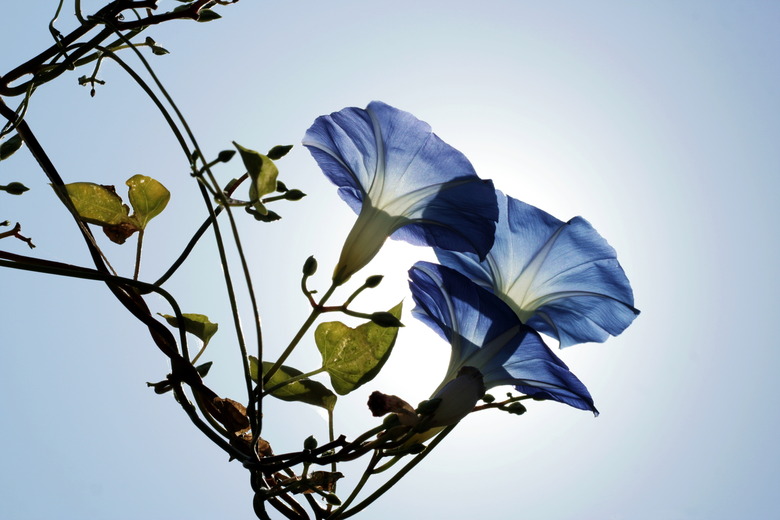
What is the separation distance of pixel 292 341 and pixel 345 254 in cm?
16

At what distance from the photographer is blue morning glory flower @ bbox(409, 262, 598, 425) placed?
2.80 ft

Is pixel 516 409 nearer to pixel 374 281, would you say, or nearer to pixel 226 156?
pixel 374 281

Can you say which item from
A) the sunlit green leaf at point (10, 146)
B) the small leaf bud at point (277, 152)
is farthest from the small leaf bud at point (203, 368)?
the sunlit green leaf at point (10, 146)

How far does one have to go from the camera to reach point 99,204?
0.95 metres

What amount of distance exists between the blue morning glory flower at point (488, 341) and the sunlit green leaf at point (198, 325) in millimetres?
283

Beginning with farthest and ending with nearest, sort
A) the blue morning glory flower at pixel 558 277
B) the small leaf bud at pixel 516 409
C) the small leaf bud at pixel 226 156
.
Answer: the blue morning glory flower at pixel 558 277
the small leaf bud at pixel 516 409
the small leaf bud at pixel 226 156

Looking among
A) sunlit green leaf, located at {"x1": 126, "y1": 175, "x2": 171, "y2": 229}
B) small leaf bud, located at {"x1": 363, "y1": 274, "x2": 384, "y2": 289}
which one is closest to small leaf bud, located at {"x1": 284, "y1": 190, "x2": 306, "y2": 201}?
small leaf bud, located at {"x1": 363, "y1": 274, "x2": 384, "y2": 289}

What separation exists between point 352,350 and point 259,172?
32cm

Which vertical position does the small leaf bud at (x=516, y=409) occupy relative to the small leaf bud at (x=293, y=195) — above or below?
below

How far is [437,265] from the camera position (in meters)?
0.88

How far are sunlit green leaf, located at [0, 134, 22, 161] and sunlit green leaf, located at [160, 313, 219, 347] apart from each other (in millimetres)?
278

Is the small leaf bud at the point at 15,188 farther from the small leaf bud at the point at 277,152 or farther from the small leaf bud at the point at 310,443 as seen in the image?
the small leaf bud at the point at 310,443

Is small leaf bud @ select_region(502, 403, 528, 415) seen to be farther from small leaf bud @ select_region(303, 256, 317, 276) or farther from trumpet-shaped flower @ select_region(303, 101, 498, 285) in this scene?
small leaf bud @ select_region(303, 256, 317, 276)

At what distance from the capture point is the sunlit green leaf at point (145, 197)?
3.18ft
